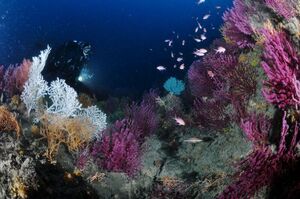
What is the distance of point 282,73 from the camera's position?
3.95 metres

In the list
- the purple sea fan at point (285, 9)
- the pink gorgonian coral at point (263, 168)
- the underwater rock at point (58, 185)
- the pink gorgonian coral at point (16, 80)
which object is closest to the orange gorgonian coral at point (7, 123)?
the underwater rock at point (58, 185)

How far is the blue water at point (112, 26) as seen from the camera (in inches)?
2351

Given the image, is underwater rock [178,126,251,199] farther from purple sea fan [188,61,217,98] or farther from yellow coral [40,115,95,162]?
yellow coral [40,115,95,162]

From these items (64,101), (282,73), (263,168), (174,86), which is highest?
(174,86)

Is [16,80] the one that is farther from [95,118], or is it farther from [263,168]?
[263,168]

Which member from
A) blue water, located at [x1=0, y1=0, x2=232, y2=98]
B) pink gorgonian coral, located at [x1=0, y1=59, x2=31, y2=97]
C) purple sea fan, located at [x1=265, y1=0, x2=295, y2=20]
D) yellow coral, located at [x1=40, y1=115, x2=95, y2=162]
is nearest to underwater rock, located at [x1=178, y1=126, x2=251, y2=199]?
yellow coral, located at [x1=40, y1=115, x2=95, y2=162]

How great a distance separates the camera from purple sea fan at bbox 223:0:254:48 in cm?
639

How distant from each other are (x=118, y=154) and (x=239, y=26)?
3645 mm

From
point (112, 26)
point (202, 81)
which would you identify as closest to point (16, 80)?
point (202, 81)

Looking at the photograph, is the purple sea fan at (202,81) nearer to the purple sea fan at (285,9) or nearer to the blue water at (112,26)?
the purple sea fan at (285,9)

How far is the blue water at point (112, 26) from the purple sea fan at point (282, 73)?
147ft

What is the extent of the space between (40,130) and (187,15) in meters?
91.6

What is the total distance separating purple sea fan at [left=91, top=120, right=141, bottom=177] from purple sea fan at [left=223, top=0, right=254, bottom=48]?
3311 mm

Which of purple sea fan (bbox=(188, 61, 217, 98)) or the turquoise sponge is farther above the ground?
the turquoise sponge
